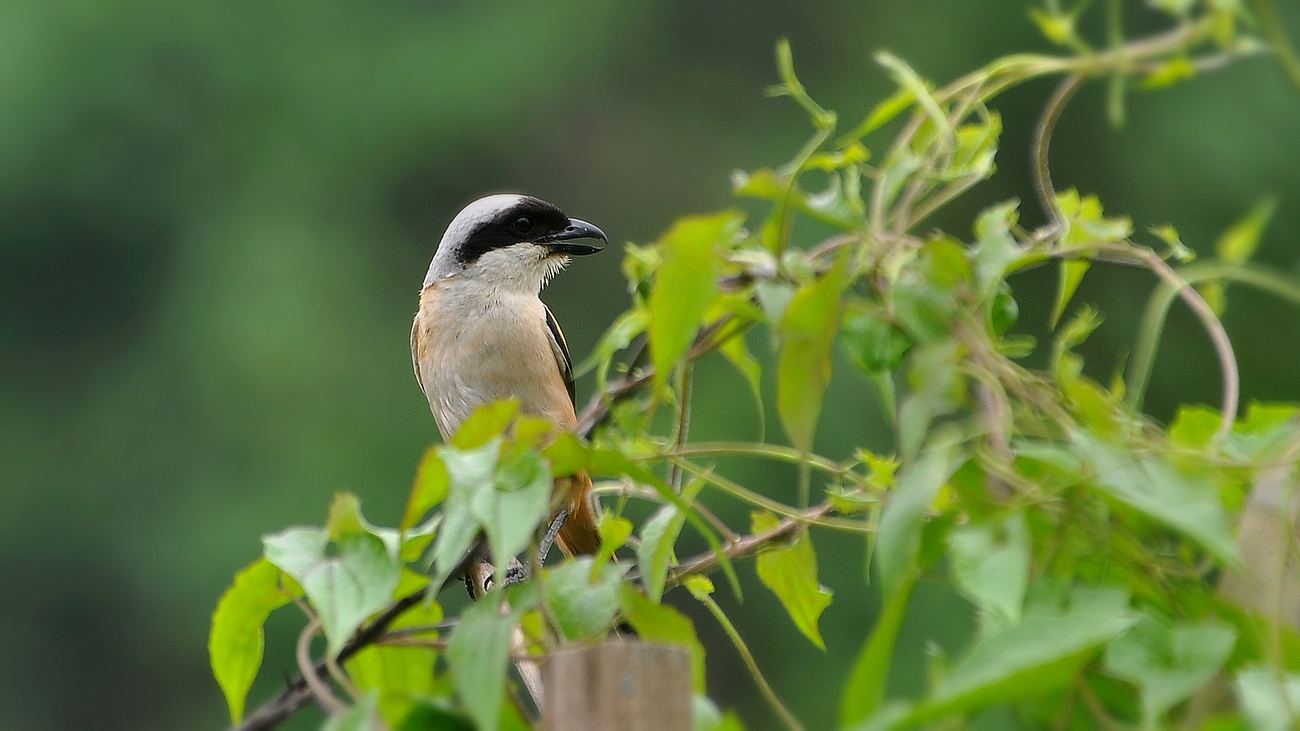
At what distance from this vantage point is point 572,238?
3.56 meters

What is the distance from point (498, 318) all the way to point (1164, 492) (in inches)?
104

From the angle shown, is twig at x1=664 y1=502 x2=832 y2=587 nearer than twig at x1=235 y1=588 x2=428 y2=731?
No

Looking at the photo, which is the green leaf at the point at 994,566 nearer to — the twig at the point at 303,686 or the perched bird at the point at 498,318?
the twig at the point at 303,686

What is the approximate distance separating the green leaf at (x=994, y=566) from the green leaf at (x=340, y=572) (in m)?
0.46

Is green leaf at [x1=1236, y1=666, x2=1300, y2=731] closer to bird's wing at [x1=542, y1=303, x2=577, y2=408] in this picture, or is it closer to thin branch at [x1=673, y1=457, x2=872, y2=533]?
thin branch at [x1=673, y1=457, x2=872, y2=533]

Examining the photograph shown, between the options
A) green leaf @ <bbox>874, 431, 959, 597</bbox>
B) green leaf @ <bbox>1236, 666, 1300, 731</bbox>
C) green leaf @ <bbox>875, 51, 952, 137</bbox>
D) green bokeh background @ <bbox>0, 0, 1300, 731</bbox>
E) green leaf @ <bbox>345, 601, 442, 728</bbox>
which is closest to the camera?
green leaf @ <bbox>1236, 666, 1300, 731</bbox>

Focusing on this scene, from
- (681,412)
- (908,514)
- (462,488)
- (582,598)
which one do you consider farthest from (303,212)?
(908,514)

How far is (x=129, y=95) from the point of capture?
48.6ft

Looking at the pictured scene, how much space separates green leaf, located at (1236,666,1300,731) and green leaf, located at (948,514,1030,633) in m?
0.15

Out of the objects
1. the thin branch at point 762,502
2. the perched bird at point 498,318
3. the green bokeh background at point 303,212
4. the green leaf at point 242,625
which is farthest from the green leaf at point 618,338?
the green bokeh background at point 303,212

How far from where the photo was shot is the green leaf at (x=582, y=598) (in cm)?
116

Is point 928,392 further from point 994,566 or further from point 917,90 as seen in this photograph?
point 917,90

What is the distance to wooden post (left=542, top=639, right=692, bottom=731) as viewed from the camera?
970 mm

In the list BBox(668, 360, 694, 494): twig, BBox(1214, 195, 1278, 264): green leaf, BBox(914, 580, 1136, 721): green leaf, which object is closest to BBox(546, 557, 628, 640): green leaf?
BBox(668, 360, 694, 494): twig
